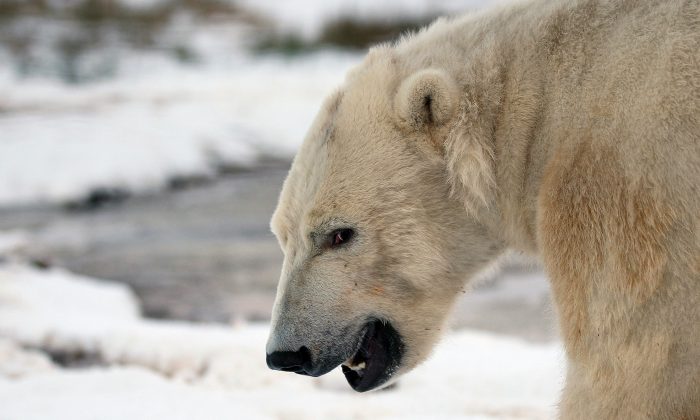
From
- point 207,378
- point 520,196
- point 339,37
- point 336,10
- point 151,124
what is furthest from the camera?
point 336,10

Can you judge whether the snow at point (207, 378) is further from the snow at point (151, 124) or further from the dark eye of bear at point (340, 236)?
the snow at point (151, 124)

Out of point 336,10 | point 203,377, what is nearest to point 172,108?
point 336,10

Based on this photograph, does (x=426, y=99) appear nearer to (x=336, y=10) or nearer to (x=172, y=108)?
(x=172, y=108)

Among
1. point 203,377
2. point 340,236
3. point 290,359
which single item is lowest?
point 203,377

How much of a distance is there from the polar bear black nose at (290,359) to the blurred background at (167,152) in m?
0.61

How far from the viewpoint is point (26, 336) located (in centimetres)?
480

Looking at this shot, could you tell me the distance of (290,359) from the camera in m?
2.64

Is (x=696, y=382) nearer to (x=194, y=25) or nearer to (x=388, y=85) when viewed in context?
(x=388, y=85)

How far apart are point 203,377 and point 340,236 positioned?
75.7 inches

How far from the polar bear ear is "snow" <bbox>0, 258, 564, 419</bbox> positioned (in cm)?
86

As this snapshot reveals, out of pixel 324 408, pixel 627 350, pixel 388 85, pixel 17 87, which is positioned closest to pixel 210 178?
pixel 17 87

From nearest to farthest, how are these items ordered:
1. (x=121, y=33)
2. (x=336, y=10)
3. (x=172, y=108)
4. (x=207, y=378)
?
(x=207, y=378) < (x=172, y=108) < (x=121, y=33) < (x=336, y=10)

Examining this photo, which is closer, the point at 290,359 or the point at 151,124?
the point at 290,359

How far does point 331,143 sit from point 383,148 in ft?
0.56
